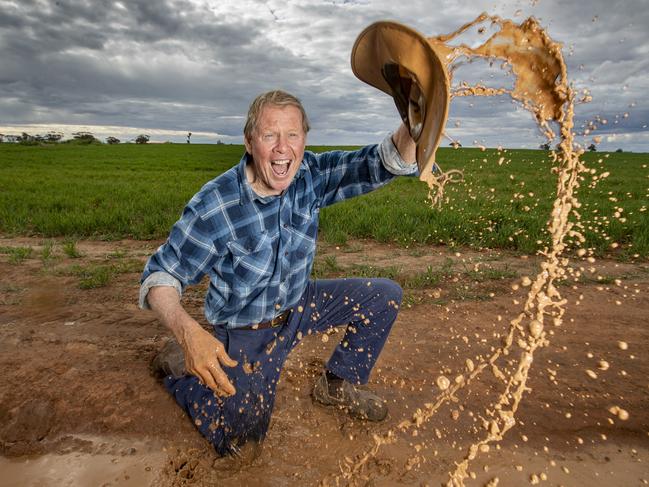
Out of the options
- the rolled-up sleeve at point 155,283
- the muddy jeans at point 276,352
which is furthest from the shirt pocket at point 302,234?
the rolled-up sleeve at point 155,283

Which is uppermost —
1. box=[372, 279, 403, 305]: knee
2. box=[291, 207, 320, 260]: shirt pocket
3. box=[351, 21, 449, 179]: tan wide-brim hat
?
box=[351, 21, 449, 179]: tan wide-brim hat

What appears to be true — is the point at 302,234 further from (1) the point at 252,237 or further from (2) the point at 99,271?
(2) the point at 99,271

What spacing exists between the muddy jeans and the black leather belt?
0.02m

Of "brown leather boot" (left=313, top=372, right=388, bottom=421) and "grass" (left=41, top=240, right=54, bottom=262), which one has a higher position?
"brown leather boot" (left=313, top=372, right=388, bottom=421)

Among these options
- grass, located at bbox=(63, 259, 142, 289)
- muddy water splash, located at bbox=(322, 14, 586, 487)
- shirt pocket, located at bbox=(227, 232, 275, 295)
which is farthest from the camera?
grass, located at bbox=(63, 259, 142, 289)

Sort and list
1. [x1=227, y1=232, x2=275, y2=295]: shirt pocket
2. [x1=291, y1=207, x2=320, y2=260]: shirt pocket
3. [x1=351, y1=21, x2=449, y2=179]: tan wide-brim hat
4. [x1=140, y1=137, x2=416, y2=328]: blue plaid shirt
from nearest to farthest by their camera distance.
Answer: [x1=351, y1=21, x2=449, y2=179]: tan wide-brim hat → [x1=140, y1=137, x2=416, y2=328]: blue plaid shirt → [x1=227, y1=232, x2=275, y2=295]: shirt pocket → [x1=291, y1=207, x2=320, y2=260]: shirt pocket

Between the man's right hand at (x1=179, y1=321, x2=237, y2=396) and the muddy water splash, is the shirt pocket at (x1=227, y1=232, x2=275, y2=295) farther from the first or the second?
the muddy water splash

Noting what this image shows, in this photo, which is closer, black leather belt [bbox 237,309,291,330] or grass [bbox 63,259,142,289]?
black leather belt [bbox 237,309,291,330]

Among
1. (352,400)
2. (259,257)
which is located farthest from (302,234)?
(352,400)

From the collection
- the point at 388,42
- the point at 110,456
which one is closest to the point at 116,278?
the point at 110,456

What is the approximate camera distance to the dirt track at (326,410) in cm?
207

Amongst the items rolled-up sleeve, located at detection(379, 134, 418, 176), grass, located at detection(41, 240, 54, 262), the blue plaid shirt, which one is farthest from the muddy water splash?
grass, located at detection(41, 240, 54, 262)

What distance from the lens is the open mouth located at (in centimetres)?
211

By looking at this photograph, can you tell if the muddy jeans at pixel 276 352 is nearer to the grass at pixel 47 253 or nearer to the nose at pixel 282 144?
the nose at pixel 282 144
